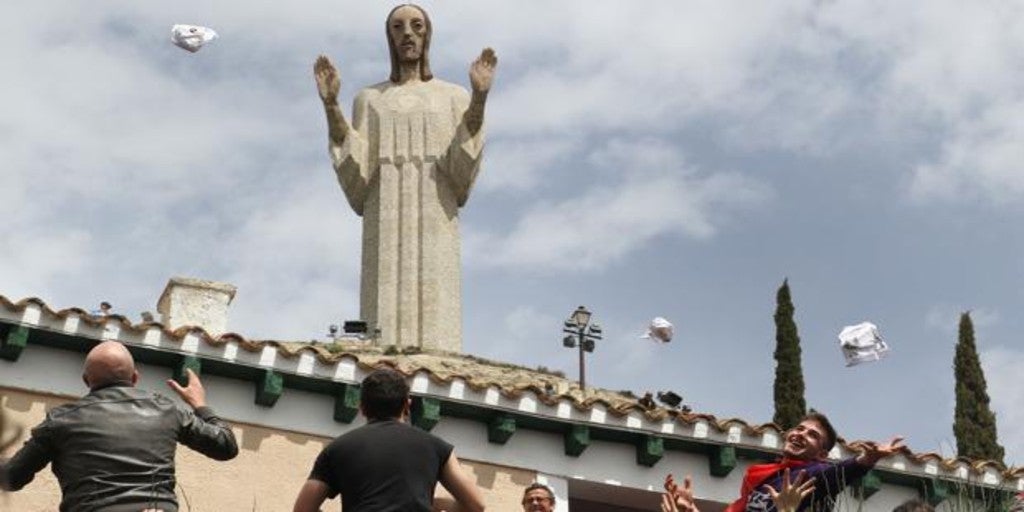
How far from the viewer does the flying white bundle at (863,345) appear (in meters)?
15.8

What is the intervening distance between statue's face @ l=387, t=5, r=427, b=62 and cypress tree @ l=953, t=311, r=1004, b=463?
13636 mm

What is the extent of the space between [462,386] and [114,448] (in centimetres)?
715

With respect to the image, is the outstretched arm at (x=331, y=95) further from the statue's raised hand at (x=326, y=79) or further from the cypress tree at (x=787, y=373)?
the cypress tree at (x=787, y=373)

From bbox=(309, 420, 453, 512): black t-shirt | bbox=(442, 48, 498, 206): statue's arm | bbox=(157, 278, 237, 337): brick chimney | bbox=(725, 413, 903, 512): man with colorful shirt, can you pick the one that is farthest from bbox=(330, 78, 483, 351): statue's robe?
bbox=(309, 420, 453, 512): black t-shirt

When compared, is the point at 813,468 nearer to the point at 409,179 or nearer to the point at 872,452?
the point at 872,452

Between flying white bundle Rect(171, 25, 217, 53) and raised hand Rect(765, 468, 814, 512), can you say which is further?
flying white bundle Rect(171, 25, 217, 53)

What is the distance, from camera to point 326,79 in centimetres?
2516

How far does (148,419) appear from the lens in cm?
724

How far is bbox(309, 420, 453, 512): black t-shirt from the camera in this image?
6832mm

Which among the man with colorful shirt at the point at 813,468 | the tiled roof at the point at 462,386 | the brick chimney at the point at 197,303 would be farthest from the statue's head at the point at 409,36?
the man with colorful shirt at the point at 813,468

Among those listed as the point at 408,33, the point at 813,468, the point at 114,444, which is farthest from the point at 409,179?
the point at 114,444

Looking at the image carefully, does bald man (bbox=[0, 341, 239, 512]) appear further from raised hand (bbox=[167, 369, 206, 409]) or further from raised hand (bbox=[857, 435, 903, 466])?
raised hand (bbox=[857, 435, 903, 466])

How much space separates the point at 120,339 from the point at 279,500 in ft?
5.78

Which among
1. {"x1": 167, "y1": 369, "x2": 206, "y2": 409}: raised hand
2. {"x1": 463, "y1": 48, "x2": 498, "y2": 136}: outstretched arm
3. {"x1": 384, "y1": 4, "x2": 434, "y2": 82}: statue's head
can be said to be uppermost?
{"x1": 384, "y1": 4, "x2": 434, "y2": 82}: statue's head
